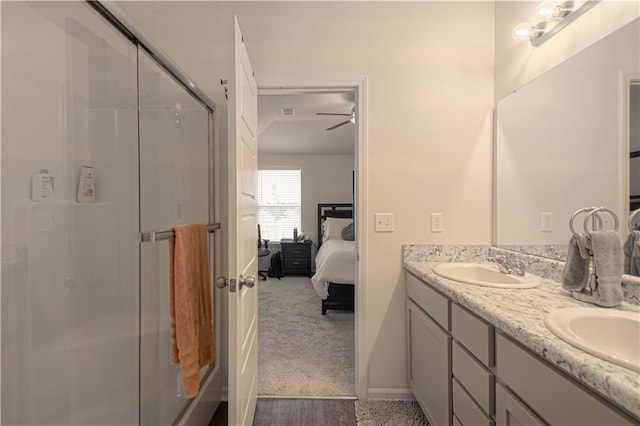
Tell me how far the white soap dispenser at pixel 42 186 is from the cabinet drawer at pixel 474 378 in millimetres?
1947

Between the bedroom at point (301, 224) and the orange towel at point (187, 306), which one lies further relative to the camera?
the bedroom at point (301, 224)

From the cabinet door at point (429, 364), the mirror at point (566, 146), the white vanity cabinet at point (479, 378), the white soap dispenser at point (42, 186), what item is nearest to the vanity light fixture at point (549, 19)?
the mirror at point (566, 146)

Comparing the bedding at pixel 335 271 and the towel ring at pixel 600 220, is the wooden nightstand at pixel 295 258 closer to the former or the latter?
the bedding at pixel 335 271

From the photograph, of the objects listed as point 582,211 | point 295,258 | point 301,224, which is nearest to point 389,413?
point 582,211

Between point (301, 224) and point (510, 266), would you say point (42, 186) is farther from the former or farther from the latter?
point (301, 224)

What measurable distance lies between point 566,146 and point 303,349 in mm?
2395

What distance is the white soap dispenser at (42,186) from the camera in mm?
1367

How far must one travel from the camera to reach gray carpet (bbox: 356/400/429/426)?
183 cm

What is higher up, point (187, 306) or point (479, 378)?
point (187, 306)

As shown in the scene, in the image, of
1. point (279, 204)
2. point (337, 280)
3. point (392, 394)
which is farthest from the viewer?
point (279, 204)

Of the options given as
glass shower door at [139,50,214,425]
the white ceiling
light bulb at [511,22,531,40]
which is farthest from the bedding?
light bulb at [511,22,531,40]

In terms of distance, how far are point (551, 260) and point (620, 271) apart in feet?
1.48

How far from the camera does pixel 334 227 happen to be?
5688 millimetres

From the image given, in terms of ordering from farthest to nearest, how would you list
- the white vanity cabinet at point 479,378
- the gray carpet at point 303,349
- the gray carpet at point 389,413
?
the gray carpet at point 303,349 < the gray carpet at point 389,413 < the white vanity cabinet at point 479,378
